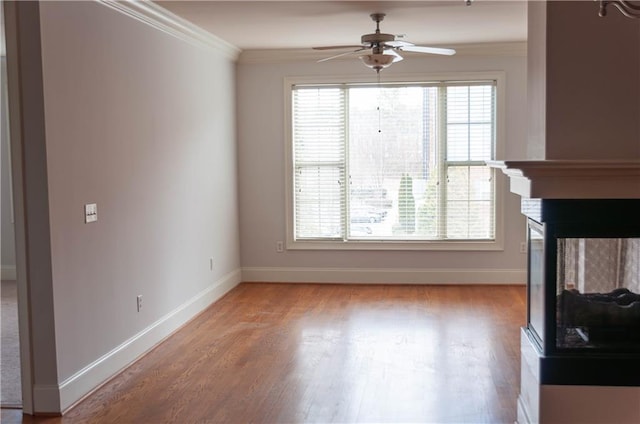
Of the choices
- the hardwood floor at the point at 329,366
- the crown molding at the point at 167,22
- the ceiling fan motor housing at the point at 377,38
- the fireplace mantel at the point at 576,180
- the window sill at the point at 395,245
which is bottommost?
the hardwood floor at the point at 329,366

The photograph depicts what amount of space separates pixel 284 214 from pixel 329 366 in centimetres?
309

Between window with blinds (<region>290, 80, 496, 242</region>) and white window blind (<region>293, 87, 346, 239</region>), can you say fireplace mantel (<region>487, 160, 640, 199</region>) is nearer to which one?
window with blinds (<region>290, 80, 496, 242</region>)

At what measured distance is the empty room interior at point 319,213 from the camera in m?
2.99

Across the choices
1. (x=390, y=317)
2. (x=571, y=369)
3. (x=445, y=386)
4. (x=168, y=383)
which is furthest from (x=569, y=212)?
(x=390, y=317)

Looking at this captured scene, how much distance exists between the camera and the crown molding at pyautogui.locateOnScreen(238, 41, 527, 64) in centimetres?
675

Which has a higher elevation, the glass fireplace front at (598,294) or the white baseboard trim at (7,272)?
the glass fireplace front at (598,294)

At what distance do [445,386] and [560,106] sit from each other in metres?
1.85

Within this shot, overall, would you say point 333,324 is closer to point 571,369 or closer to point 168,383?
point 168,383

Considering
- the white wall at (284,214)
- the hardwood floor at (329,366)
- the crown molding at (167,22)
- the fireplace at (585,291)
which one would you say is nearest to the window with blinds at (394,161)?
the white wall at (284,214)

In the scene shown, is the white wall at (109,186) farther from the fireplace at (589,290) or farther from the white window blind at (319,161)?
the fireplace at (589,290)

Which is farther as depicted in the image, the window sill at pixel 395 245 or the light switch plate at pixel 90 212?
the window sill at pixel 395 245

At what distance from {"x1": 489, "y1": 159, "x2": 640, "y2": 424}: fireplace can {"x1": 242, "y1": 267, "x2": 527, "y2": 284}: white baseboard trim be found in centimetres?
396

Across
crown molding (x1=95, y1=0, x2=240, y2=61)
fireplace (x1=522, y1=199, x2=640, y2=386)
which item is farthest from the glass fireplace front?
crown molding (x1=95, y1=0, x2=240, y2=61)

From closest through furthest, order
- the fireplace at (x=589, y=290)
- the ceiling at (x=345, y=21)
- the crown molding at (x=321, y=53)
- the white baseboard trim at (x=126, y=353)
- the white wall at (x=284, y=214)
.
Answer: the fireplace at (x=589, y=290) < the white baseboard trim at (x=126, y=353) < the ceiling at (x=345, y=21) < the crown molding at (x=321, y=53) < the white wall at (x=284, y=214)
